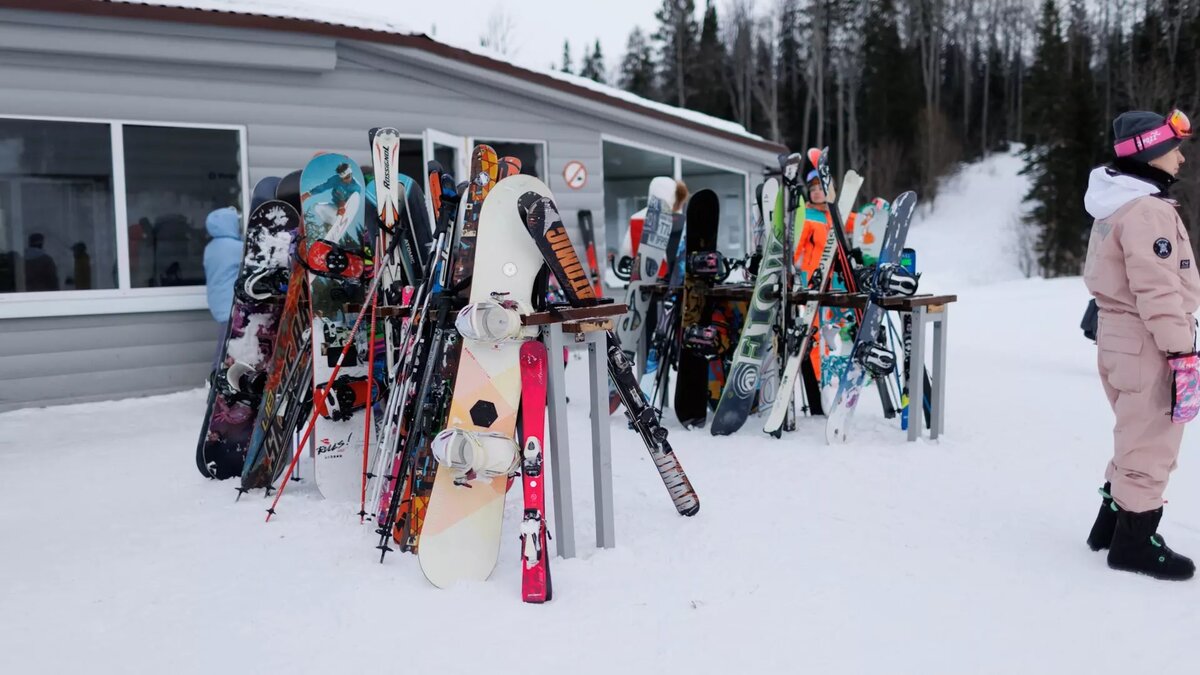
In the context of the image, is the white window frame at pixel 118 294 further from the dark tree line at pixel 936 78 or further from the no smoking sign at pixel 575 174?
the dark tree line at pixel 936 78

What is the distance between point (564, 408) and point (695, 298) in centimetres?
270

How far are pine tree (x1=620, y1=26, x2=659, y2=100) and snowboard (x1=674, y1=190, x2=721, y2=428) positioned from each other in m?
28.8

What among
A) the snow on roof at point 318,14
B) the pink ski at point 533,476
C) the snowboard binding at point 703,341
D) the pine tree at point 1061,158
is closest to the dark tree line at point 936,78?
the pine tree at point 1061,158

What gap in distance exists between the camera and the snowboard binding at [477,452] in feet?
9.25

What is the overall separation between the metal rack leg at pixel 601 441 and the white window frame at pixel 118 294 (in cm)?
467

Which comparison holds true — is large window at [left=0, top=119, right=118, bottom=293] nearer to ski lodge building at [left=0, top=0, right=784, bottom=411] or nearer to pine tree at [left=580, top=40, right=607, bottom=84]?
ski lodge building at [left=0, top=0, right=784, bottom=411]

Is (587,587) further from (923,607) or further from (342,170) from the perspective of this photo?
(342,170)

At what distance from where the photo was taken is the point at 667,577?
2.98m

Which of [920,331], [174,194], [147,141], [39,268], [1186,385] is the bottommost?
[1186,385]

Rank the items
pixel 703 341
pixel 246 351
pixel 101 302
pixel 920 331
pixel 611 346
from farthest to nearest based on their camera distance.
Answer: pixel 101 302 → pixel 703 341 → pixel 920 331 → pixel 246 351 → pixel 611 346

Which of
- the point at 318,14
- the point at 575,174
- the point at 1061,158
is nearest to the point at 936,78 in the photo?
the point at 1061,158

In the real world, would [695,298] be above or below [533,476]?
above

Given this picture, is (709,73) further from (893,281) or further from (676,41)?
(893,281)

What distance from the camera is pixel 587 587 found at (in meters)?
2.88
